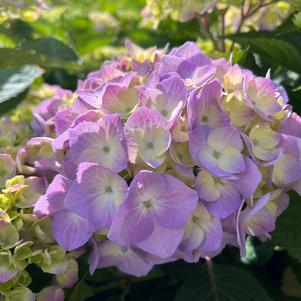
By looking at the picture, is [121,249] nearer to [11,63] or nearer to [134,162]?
[134,162]

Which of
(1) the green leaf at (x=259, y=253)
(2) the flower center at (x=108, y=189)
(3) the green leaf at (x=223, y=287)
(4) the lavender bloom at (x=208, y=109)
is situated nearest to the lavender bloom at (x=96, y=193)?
(2) the flower center at (x=108, y=189)

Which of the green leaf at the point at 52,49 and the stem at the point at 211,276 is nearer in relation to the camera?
the stem at the point at 211,276

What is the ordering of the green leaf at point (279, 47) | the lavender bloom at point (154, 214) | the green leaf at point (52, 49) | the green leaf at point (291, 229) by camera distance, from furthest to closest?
the green leaf at point (52, 49) < the green leaf at point (279, 47) < the green leaf at point (291, 229) < the lavender bloom at point (154, 214)

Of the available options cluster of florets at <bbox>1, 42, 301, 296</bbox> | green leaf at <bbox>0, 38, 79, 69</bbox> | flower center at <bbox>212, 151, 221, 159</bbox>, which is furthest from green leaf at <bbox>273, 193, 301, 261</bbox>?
green leaf at <bbox>0, 38, 79, 69</bbox>

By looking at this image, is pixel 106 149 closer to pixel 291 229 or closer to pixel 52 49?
pixel 291 229

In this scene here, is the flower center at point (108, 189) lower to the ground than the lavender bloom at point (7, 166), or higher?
higher

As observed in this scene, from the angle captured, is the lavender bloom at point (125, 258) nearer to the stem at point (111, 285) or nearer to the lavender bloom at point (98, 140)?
the lavender bloom at point (98, 140)

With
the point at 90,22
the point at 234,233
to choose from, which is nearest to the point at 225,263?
the point at 234,233
